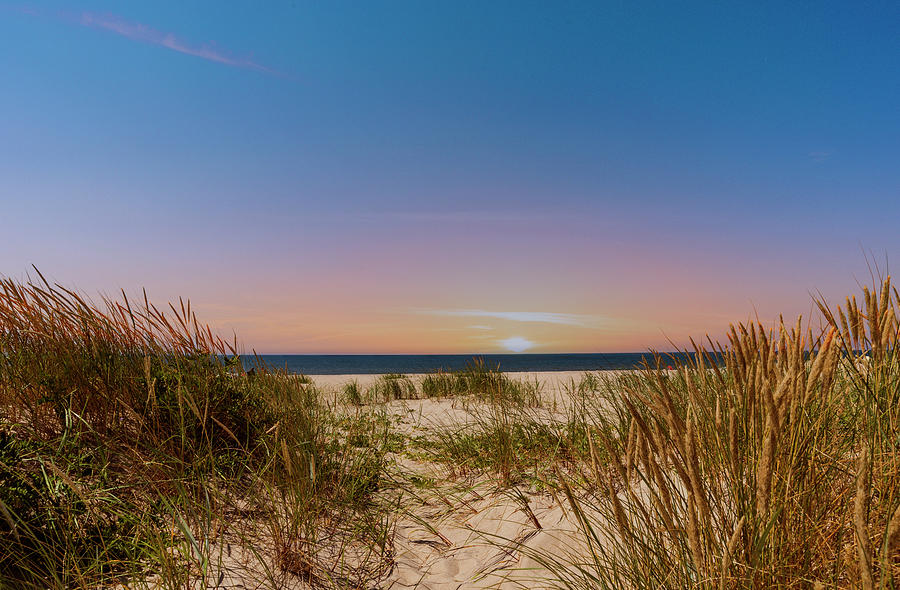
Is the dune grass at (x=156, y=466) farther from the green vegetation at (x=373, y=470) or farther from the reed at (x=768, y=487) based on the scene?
the reed at (x=768, y=487)

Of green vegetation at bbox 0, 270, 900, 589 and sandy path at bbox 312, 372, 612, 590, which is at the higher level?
green vegetation at bbox 0, 270, 900, 589

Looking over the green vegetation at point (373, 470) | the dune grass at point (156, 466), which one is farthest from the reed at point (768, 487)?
the dune grass at point (156, 466)

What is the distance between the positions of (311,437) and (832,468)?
2855 mm

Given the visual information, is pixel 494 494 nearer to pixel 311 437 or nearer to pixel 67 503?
pixel 311 437

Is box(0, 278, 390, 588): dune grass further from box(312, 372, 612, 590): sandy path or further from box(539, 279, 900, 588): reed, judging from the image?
box(539, 279, 900, 588): reed

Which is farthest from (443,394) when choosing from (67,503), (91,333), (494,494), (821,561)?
(821,561)

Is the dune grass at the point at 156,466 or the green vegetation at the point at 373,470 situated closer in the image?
the green vegetation at the point at 373,470

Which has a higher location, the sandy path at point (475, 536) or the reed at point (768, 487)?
the reed at point (768, 487)

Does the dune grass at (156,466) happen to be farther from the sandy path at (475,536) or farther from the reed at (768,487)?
the reed at (768,487)

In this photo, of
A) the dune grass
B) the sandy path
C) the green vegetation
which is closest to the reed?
the green vegetation

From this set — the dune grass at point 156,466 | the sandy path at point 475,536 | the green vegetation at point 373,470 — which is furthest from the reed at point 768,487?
the dune grass at point 156,466

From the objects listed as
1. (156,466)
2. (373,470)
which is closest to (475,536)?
(373,470)

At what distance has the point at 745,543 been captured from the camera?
4.42 ft

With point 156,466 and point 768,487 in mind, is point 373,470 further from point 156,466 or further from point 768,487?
point 768,487
